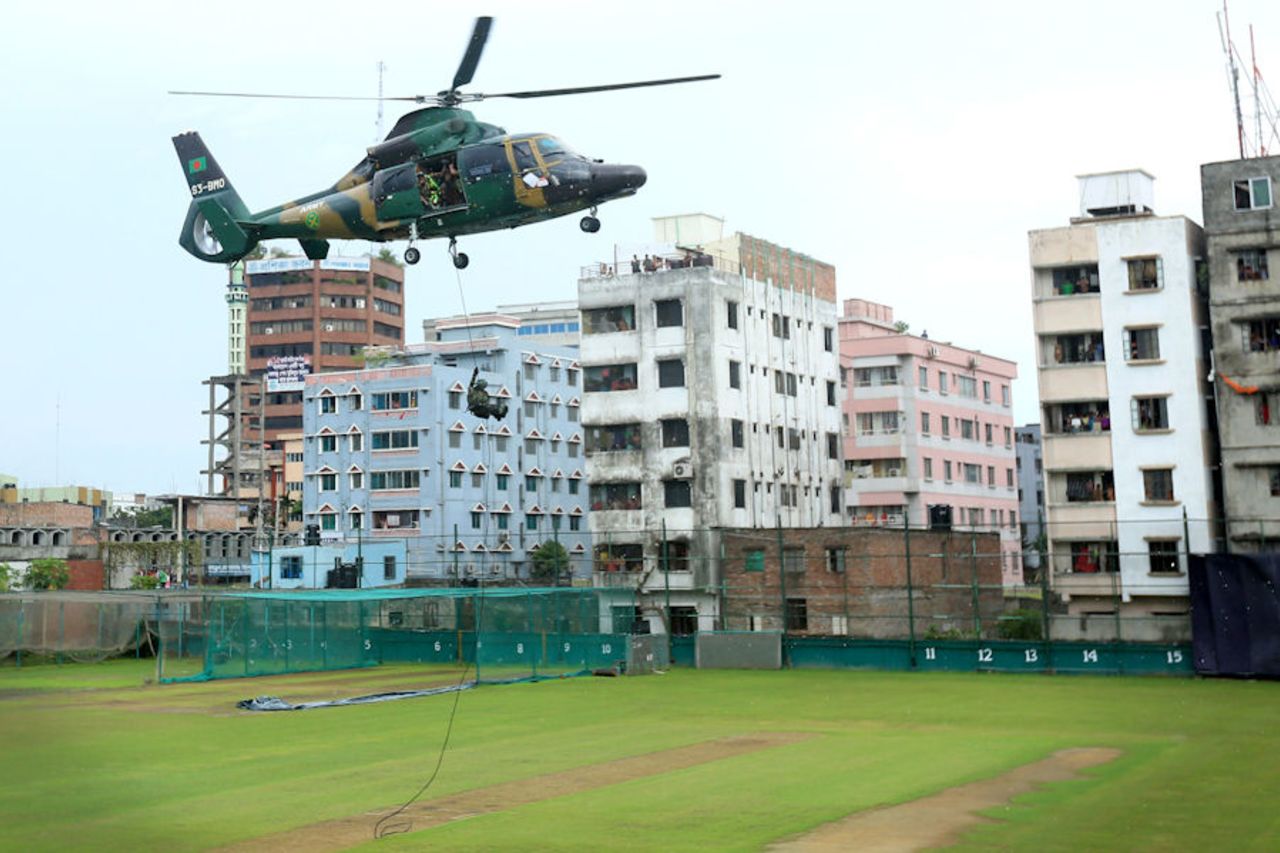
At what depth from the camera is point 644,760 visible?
28.1 metres

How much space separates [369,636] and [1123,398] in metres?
33.0

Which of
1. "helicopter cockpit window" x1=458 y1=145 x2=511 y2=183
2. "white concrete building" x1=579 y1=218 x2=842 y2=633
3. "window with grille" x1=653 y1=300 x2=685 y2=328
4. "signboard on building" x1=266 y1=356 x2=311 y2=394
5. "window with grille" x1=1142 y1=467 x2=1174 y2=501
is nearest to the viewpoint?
"helicopter cockpit window" x1=458 y1=145 x2=511 y2=183

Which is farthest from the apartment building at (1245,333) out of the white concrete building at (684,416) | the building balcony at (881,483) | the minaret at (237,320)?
the minaret at (237,320)

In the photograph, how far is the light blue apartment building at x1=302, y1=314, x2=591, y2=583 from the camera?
9694 centimetres

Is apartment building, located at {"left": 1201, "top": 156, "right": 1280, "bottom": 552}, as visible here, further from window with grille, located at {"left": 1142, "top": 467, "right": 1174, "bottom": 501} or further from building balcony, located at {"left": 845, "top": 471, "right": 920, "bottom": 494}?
building balcony, located at {"left": 845, "top": 471, "right": 920, "bottom": 494}

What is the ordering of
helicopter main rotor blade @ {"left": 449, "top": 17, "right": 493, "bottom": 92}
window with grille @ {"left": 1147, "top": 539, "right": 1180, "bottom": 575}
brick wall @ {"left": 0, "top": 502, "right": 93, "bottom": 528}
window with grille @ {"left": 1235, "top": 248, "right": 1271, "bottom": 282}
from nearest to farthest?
helicopter main rotor blade @ {"left": 449, "top": 17, "right": 493, "bottom": 92} → window with grille @ {"left": 1235, "top": 248, "right": 1271, "bottom": 282} → window with grille @ {"left": 1147, "top": 539, "right": 1180, "bottom": 575} → brick wall @ {"left": 0, "top": 502, "right": 93, "bottom": 528}

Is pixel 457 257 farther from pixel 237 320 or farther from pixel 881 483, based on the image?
pixel 237 320

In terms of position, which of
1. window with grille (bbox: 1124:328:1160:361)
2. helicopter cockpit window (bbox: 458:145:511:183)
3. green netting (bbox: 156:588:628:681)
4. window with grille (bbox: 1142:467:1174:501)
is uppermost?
window with grille (bbox: 1124:328:1160:361)

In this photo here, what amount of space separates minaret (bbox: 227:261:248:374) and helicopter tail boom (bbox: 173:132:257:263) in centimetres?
10780

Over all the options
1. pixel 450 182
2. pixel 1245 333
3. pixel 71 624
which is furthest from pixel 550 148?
pixel 1245 333

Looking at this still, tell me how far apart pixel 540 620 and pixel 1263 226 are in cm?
3266

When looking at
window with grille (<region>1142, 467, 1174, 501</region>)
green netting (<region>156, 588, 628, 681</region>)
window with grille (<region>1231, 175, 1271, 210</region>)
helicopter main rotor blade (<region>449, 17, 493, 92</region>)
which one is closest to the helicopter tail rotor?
helicopter main rotor blade (<region>449, 17, 493, 92</region>)

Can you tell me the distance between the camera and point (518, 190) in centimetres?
3044

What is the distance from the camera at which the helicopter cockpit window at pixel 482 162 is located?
30297mm
